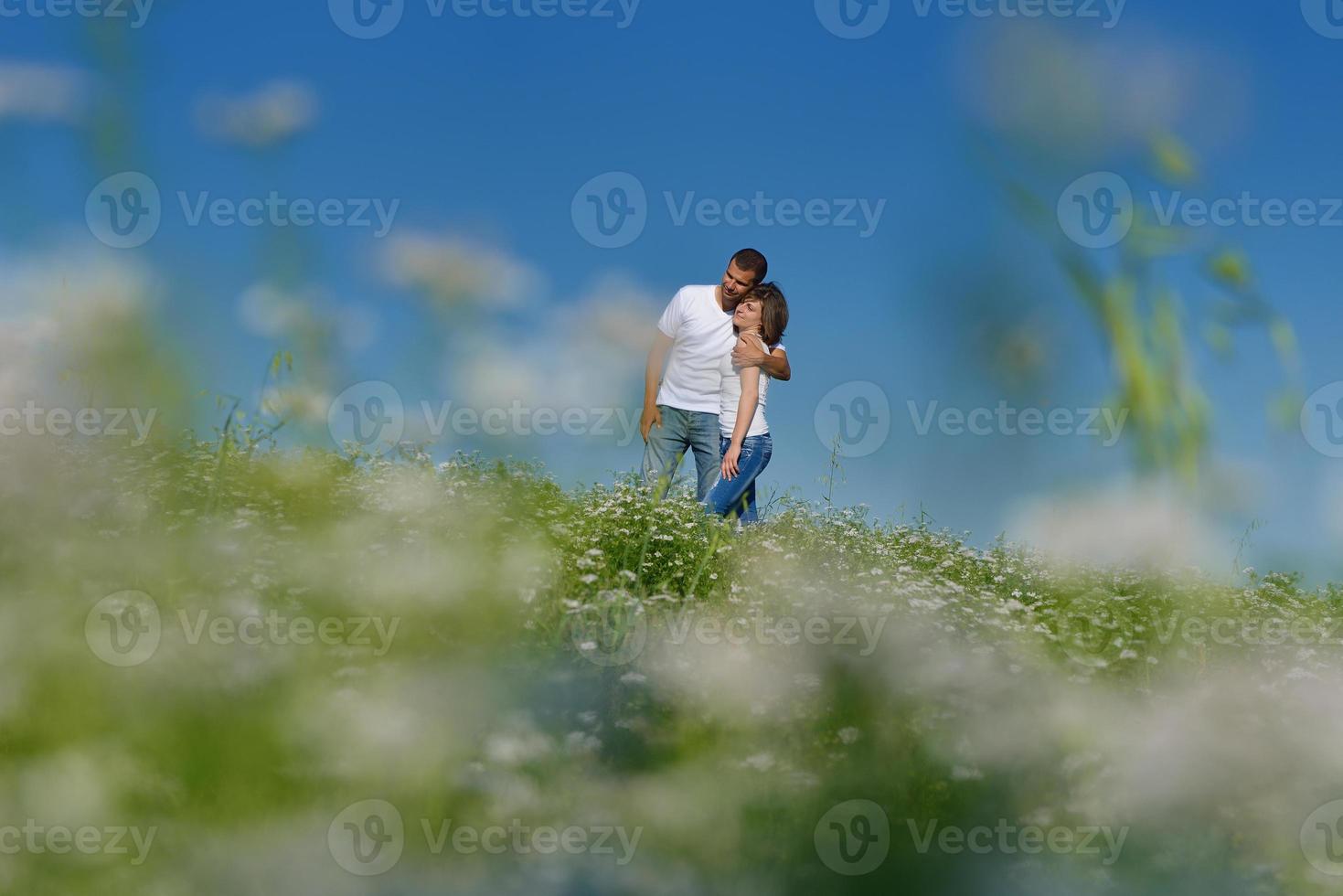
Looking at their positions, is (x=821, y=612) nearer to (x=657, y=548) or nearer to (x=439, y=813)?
(x=657, y=548)

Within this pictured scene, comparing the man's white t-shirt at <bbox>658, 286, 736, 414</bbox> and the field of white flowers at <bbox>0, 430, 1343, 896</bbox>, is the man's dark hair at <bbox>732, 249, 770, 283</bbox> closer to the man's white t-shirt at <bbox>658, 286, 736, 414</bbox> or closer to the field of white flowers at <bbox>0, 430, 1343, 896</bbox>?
the man's white t-shirt at <bbox>658, 286, 736, 414</bbox>

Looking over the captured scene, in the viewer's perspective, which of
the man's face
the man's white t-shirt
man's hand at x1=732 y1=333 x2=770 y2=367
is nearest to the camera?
man's hand at x1=732 y1=333 x2=770 y2=367

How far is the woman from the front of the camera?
25.6ft

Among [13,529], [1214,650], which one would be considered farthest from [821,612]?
[13,529]

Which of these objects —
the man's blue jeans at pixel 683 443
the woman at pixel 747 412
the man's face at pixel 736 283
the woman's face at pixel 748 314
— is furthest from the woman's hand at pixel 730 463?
the man's face at pixel 736 283

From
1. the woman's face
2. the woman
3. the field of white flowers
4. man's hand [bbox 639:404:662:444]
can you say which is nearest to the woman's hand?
the woman

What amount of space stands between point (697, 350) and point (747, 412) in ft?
2.41

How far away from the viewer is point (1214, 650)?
6.00 m

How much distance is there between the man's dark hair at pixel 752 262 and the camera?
8.09 meters

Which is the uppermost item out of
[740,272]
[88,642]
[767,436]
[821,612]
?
[740,272]

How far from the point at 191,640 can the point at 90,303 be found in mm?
1403

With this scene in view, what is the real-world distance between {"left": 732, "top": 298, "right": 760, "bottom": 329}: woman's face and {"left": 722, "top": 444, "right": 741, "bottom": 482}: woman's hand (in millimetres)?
829

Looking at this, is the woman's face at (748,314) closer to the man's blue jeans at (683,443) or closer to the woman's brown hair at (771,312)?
the woman's brown hair at (771,312)

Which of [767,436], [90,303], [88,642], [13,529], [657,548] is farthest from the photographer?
[767,436]
